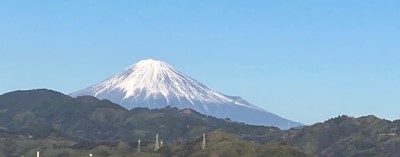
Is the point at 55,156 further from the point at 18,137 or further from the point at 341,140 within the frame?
the point at 341,140

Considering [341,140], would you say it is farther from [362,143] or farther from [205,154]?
[205,154]

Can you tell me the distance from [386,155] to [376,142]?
68.6ft

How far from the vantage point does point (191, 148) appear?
5310 inches

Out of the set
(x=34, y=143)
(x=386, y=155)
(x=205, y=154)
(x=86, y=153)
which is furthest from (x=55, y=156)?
(x=386, y=155)

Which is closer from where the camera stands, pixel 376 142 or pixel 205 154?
pixel 205 154

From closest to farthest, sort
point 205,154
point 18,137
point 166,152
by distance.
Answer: point 205,154
point 166,152
point 18,137

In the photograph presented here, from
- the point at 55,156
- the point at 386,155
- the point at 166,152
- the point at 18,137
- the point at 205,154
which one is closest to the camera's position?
the point at 205,154

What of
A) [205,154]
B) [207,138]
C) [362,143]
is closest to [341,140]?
[362,143]

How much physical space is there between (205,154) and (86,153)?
26988 millimetres

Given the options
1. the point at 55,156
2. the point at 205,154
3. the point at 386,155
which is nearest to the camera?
the point at 205,154

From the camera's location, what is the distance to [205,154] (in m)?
127

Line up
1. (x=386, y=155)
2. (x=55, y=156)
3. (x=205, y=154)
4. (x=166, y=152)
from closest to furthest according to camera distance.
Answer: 1. (x=205, y=154)
2. (x=166, y=152)
3. (x=55, y=156)
4. (x=386, y=155)

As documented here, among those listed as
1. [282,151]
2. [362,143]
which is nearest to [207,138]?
[282,151]

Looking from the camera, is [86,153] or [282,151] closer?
[282,151]
